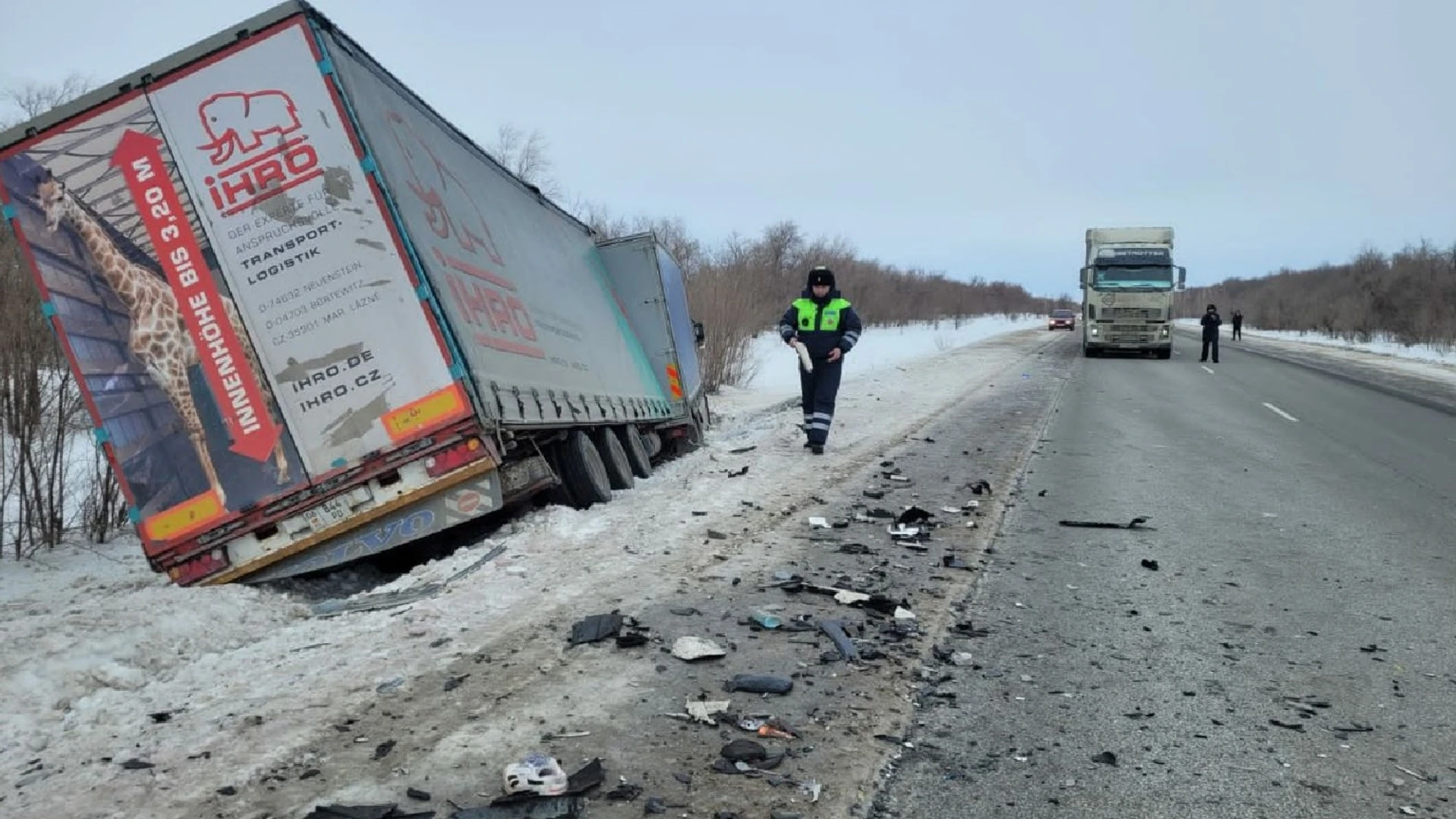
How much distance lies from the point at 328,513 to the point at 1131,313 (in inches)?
1015

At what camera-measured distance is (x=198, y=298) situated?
5.46 metres

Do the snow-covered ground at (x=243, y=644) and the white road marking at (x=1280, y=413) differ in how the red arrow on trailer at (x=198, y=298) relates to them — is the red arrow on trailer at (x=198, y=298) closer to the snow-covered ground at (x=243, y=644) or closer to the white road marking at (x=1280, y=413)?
the snow-covered ground at (x=243, y=644)

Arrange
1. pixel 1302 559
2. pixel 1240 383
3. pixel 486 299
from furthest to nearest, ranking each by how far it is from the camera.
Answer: pixel 1240 383
pixel 486 299
pixel 1302 559

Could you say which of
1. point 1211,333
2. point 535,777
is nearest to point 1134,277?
point 1211,333

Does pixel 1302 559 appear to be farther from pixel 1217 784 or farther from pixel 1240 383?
pixel 1240 383

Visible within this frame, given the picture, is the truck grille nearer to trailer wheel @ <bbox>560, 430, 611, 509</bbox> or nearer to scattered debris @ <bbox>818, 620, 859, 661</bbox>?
trailer wheel @ <bbox>560, 430, 611, 509</bbox>

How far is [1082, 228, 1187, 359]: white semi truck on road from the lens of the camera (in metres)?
26.7

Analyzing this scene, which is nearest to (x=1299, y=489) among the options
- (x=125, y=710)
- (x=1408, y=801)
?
(x=1408, y=801)

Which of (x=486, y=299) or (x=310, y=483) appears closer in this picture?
(x=310, y=483)

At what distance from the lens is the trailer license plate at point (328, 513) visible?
221 inches

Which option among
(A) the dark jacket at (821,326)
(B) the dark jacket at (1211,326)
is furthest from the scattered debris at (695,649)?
(B) the dark jacket at (1211,326)

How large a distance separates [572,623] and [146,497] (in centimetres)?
285

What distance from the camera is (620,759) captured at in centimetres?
318

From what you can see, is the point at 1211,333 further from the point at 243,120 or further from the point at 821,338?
the point at 243,120
